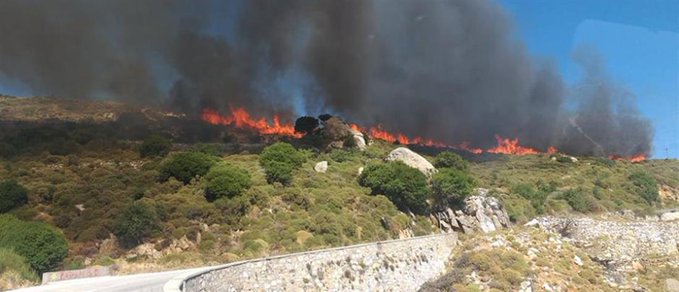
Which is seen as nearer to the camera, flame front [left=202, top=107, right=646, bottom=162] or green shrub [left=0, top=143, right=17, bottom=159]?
green shrub [left=0, top=143, right=17, bottom=159]

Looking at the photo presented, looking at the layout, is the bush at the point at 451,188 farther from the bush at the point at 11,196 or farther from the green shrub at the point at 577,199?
the bush at the point at 11,196

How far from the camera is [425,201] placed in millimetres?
51781

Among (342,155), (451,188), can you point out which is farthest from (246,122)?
(451,188)

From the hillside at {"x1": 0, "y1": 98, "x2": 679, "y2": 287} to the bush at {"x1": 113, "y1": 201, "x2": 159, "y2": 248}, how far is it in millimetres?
97

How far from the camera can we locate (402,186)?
5072 centimetres

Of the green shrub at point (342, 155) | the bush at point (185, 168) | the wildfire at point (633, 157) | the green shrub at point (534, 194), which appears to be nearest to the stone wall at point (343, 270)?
the bush at point (185, 168)

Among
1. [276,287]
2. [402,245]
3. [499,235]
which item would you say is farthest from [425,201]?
[276,287]

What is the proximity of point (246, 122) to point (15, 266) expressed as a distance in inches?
3685

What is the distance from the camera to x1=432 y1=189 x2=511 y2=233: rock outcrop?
49.1 meters

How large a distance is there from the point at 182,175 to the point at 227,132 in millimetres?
51756

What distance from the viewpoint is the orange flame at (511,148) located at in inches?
4830

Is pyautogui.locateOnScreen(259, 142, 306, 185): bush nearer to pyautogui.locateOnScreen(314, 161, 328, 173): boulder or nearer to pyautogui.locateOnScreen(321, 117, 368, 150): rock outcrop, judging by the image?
pyautogui.locateOnScreen(314, 161, 328, 173): boulder

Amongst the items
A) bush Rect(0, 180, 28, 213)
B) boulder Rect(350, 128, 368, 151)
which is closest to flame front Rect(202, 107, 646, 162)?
boulder Rect(350, 128, 368, 151)

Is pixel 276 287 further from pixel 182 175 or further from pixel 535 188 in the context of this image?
pixel 535 188
